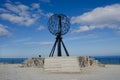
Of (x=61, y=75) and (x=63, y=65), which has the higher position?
(x=63, y=65)

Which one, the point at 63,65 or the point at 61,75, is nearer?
the point at 61,75

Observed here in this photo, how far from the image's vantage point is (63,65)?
2433 centimetres

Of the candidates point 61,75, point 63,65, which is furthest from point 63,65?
point 61,75

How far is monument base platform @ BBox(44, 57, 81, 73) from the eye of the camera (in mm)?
23552

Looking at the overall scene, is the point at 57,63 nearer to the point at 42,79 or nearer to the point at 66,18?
the point at 42,79

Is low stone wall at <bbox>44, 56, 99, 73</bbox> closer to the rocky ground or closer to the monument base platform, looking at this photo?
the monument base platform

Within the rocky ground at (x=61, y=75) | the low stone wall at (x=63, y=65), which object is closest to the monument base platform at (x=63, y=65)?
the low stone wall at (x=63, y=65)

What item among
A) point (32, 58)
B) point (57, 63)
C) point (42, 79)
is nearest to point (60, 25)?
point (32, 58)

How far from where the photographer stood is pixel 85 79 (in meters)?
16.4

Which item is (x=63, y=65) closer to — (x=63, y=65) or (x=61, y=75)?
(x=63, y=65)

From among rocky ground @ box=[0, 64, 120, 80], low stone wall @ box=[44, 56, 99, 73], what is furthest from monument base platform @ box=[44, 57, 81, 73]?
rocky ground @ box=[0, 64, 120, 80]

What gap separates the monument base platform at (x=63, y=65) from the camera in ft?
77.3

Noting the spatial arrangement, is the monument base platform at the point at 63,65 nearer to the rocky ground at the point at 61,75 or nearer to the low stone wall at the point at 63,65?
the low stone wall at the point at 63,65

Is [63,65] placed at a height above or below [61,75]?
above
